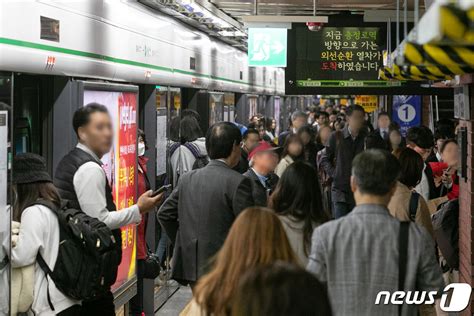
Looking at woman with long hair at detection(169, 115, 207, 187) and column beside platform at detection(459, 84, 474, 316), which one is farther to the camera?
woman with long hair at detection(169, 115, 207, 187)

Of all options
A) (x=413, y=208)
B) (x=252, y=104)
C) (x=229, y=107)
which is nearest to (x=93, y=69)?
(x=413, y=208)

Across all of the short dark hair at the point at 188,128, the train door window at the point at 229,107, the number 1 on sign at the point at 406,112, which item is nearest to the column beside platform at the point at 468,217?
the short dark hair at the point at 188,128

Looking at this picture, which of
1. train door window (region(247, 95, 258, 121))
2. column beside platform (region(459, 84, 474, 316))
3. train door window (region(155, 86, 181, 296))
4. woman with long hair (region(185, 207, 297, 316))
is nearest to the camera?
woman with long hair (region(185, 207, 297, 316))

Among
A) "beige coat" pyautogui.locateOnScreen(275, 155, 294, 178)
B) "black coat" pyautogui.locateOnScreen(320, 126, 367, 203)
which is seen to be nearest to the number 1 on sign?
"black coat" pyautogui.locateOnScreen(320, 126, 367, 203)

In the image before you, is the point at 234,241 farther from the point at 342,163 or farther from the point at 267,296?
the point at 342,163

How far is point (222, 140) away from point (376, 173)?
1.83 m

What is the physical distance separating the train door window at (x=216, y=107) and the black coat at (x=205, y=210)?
634cm

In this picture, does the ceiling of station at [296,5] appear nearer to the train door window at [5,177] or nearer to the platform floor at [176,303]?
the platform floor at [176,303]

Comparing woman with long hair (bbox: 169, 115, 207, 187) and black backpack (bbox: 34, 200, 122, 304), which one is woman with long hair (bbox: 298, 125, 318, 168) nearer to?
woman with long hair (bbox: 169, 115, 207, 187)

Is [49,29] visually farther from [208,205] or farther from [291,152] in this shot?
[291,152]

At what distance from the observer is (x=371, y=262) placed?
3.81 meters

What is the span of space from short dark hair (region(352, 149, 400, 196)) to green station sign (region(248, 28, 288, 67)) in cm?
735

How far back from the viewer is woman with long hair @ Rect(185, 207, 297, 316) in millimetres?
2977

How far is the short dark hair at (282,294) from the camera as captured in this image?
6.84 feet
